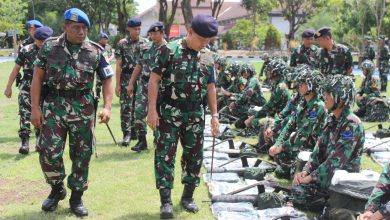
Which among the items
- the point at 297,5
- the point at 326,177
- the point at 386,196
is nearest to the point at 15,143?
the point at 326,177

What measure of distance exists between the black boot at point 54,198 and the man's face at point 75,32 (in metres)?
1.43

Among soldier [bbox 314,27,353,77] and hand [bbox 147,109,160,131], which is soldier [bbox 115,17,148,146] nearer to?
soldier [bbox 314,27,353,77]

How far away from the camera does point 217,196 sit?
213 inches

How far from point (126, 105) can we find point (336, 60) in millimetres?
3378

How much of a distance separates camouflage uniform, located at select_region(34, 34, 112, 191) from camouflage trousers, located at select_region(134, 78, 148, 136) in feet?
8.43

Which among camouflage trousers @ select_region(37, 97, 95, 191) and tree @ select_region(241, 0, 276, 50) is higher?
tree @ select_region(241, 0, 276, 50)

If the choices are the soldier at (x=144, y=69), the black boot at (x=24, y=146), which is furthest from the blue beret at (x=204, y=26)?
the black boot at (x=24, y=146)

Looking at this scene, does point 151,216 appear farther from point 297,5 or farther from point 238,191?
point 297,5

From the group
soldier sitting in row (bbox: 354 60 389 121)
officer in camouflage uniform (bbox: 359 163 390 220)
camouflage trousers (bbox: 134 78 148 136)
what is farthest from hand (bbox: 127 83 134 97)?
soldier sitting in row (bbox: 354 60 389 121)

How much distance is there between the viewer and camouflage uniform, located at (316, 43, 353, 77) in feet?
27.1

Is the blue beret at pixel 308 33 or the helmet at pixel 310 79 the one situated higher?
the blue beret at pixel 308 33

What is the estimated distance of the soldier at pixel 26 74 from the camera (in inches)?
281

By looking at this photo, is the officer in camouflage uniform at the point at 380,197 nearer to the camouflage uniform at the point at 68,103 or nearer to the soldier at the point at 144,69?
the camouflage uniform at the point at 68,103

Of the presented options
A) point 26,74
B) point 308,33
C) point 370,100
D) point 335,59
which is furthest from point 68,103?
point 370,100
